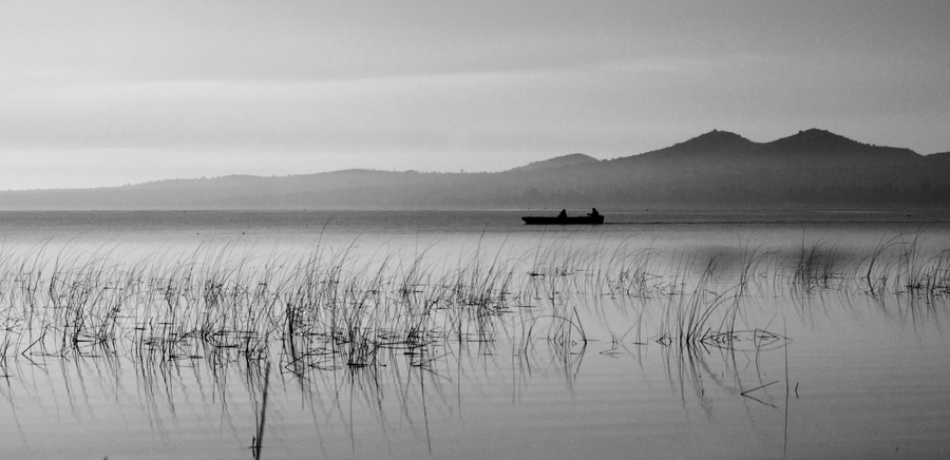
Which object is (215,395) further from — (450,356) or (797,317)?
(797,317)

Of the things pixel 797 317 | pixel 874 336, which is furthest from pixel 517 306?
pixel 874 336

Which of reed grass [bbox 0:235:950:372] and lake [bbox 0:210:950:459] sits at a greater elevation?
reed grass [bbox 0:235:950:372]

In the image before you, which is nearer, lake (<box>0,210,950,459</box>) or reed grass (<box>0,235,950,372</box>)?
lake (<box>0,210,950,459</box>)

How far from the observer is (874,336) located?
1087 cm

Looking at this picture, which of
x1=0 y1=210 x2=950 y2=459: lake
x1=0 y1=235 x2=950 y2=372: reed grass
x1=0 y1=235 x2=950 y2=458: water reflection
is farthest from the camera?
x1=0 y1=235 x2=950 y2=372: reed grass

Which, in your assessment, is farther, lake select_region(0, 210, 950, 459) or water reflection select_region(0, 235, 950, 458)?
water reflection select_region(0, 235, 950, 458)

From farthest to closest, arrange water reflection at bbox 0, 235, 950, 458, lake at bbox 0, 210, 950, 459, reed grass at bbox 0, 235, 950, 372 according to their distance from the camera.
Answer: reed grass at bbox 0, 235, 950, 372 < water reflection at bbox 0, 235, 950, 458 < lake at bbox 0, 210, 950, 459

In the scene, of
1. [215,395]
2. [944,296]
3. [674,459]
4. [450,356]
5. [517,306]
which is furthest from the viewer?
[944,296]

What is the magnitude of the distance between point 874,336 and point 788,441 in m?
5.33

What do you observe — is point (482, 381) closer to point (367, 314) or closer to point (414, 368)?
point (414, 368)

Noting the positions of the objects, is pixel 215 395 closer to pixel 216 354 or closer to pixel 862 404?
pixel 216 354

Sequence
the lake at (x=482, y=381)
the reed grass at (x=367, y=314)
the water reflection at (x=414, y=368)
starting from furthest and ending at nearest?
1. the reed grass at (x=367, y=314)
2. the water reflection at (x=414, y=368)
3. the lake at (x=482, y=381)

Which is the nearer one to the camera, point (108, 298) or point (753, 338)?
point (753, 338)

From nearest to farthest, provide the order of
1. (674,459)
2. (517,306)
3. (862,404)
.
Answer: (674,459) < (862,404) < (517,306)
